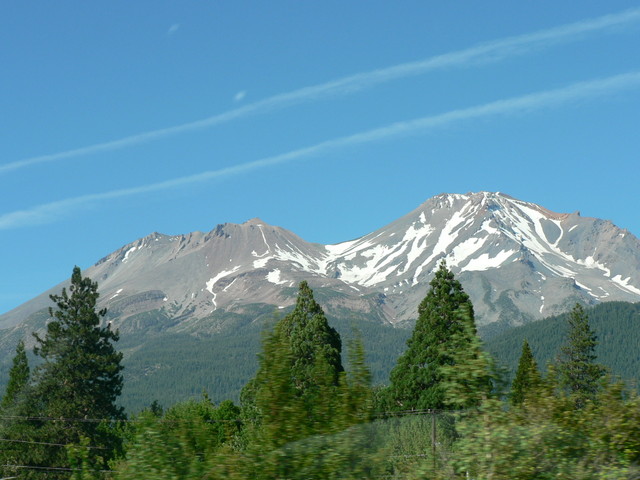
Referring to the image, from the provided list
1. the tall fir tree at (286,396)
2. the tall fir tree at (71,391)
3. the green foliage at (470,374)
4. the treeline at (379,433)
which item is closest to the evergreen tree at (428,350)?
the tall fir tree at (71,391)

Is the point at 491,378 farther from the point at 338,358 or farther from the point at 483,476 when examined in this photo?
the point at 338,358

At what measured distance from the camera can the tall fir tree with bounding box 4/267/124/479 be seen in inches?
2351

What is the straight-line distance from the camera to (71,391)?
2562 inches

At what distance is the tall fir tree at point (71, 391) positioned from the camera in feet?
196

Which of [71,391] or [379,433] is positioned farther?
[71,391]

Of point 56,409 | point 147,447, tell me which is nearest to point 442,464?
point 147,447

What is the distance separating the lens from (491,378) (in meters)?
12.7

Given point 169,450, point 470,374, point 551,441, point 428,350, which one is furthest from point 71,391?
point 551,441

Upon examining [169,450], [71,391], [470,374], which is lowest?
[169,450]

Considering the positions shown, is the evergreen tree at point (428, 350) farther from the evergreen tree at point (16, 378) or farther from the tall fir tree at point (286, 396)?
the evergreen tree at point (16, 378)

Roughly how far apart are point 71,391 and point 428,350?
28824 mm

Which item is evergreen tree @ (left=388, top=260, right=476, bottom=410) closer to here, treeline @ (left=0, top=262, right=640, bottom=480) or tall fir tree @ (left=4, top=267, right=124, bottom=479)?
tall fir tree @ (left=4, top=267, right=124, bottom=479)

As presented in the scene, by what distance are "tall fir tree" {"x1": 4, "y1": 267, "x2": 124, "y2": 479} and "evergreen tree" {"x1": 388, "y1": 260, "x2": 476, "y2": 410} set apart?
2080 cm

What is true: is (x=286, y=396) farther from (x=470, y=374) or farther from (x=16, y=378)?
(x=16, y=378)
